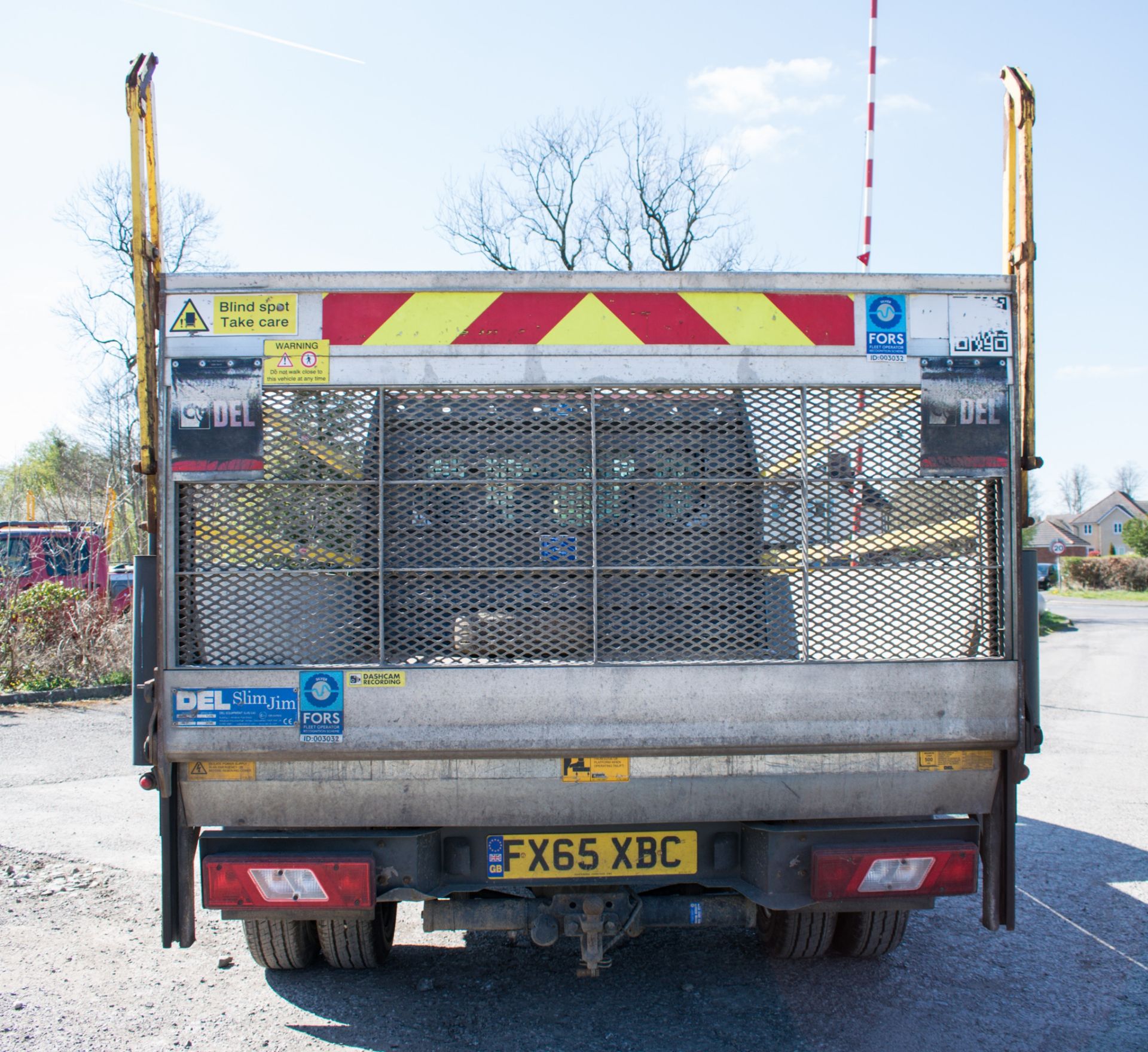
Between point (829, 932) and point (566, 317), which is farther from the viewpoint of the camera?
point (829, 932)

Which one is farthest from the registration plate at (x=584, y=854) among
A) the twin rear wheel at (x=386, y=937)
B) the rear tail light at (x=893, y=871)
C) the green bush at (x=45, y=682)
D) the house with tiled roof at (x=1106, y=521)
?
the house with tiled roof at (x=1106, y=521)

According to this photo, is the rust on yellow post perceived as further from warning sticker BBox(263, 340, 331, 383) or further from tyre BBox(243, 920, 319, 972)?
warning sticker BBox(263, 340, 331, 383)

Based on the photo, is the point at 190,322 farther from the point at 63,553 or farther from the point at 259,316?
the point at 63,553

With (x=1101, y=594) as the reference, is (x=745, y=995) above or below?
above

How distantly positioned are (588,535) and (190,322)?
139cm

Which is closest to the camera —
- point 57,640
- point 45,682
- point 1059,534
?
point 45,682

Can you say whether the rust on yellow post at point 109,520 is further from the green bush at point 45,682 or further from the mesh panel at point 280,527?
the mesh panel at point 280,527

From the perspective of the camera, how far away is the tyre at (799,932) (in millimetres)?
3689

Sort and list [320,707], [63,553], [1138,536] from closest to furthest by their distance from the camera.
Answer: [320,707] → [63,553] → [1138,536]

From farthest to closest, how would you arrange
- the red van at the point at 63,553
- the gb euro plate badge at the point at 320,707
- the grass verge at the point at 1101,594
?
the grass verge at the point at 1101,594 < the red van at the point at 63,553 < the gb euro plate badge at the point at 320,707

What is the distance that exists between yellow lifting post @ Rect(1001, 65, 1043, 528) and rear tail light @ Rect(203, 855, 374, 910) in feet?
7.68

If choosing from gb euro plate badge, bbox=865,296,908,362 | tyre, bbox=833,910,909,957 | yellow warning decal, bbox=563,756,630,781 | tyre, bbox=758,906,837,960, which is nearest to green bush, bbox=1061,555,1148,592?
tyre, bbox=833,910,909,957

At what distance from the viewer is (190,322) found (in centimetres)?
294

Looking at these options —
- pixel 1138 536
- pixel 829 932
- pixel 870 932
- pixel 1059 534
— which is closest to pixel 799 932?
pixel 829 932
